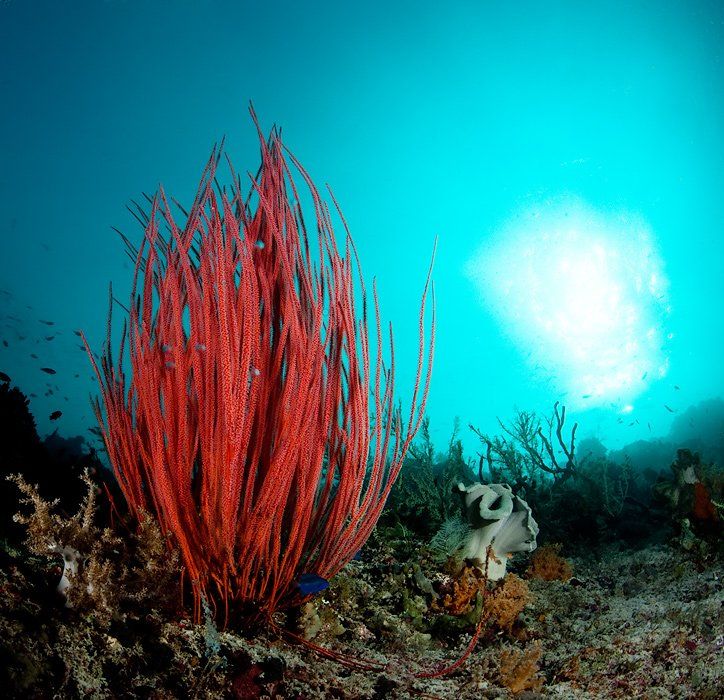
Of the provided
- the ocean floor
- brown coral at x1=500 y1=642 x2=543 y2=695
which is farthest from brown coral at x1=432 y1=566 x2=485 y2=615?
brown coral at x1=500 y1=642 x2=543 y2=695

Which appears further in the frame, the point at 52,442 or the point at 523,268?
the point at 523,268

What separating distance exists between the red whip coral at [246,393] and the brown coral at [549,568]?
2.01m

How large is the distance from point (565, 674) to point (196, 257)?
2844 mm

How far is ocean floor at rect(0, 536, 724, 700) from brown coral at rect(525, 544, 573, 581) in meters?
0.08

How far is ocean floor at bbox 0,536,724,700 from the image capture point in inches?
53.4

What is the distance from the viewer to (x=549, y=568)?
333 centimetres

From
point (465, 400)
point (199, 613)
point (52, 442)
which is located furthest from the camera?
point (465, 400)

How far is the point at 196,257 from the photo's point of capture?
7.34 ft

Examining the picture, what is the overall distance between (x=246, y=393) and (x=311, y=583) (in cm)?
92

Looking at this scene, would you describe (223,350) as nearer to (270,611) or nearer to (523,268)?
(270,611)

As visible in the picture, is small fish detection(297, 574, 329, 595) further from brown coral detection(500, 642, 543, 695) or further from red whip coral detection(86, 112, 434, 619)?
brown coral detection(500, 642, 543, 695)

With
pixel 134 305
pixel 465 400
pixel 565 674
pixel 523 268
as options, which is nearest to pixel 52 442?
pixel 134 305

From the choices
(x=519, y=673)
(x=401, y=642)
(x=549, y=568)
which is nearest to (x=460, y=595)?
(x=401, y=642)

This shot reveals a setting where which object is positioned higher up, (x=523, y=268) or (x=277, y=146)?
(x=523, y=268)
